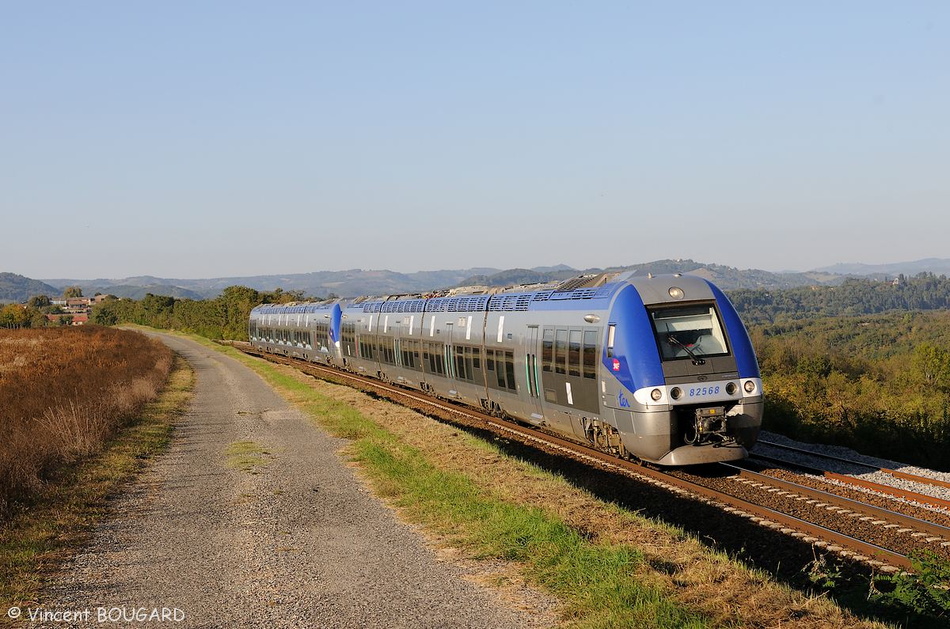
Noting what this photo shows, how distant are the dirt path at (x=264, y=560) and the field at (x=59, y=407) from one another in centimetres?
175

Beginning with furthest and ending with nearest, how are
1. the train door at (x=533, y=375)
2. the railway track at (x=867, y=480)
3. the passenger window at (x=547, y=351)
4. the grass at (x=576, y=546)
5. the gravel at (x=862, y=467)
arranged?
the train door at (x=533, y=375), the passenger window at (x=547, y=351), the gravel at (x=862, y=467), the railway track at (x=867, y=480), the grass at (x=576, y=546)

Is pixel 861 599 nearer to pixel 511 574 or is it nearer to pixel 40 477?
pixel 511 574

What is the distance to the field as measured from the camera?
46.4 ft

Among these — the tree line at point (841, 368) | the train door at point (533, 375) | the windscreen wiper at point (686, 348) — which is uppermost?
the windscreen wiper at point (686, 348)

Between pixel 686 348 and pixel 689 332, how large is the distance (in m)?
0.45

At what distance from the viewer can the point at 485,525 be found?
1051 cm

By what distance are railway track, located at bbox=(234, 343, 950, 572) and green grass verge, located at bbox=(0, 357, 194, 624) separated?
357 inches

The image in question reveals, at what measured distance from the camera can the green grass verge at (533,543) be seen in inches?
282

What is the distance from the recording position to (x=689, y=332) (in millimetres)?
15039

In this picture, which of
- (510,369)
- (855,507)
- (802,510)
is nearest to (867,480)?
(855,507)

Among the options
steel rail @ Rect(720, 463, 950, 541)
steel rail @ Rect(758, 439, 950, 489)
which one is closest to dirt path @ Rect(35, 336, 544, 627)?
steel rail @ Rect(720, 463, 950, 541)

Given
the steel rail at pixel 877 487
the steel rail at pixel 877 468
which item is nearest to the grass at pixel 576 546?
the steel rail at pixel 877 487

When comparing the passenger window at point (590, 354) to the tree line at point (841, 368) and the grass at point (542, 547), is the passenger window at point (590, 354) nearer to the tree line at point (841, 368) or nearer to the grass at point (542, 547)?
the grass at point (542, 547)

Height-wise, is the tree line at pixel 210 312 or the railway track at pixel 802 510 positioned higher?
the tree line at pixel 210 312
